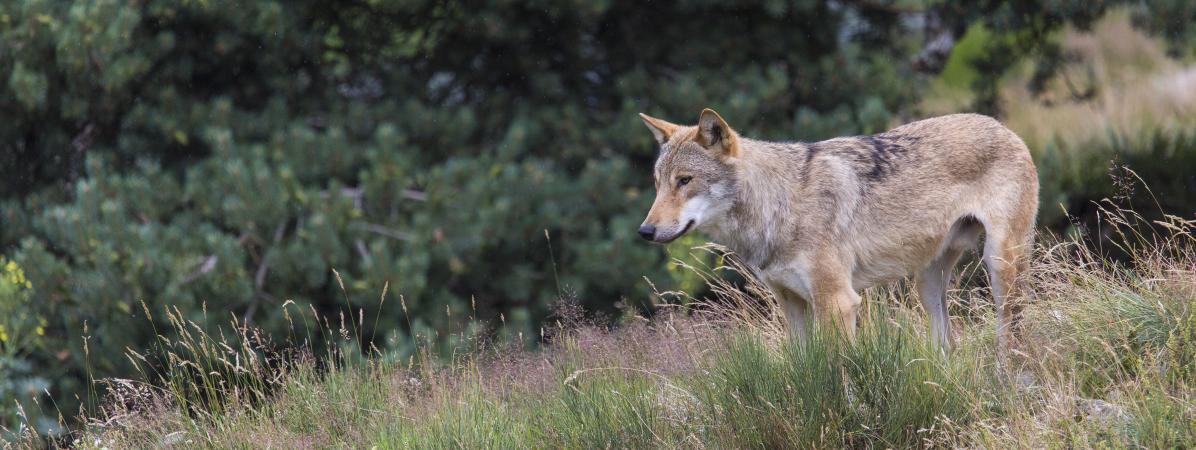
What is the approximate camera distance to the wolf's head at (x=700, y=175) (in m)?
6.08

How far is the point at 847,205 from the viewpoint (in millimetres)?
6293

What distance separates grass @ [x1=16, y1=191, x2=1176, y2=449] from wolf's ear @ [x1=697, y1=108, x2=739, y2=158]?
0.93 m

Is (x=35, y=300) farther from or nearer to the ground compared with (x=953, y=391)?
nearer to the ground

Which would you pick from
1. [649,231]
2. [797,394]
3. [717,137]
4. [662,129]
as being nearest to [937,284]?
[717,137]

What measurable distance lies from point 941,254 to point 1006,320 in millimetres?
651

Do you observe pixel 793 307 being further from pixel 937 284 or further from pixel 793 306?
pixel 937 284

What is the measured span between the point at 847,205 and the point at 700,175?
30.2 inches

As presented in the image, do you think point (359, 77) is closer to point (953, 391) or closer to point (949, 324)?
point (949, 324)

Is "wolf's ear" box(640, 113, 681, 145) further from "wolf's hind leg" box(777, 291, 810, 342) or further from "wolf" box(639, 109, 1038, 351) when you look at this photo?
"wolf's hind leg" box(777, 291, 810, 342)

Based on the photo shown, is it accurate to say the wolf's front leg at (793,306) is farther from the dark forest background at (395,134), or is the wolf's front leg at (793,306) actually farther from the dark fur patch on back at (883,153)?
the dark forest background at (395,134)

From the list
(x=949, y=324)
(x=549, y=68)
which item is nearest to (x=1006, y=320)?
(x=949, y=324)

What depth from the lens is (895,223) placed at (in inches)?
251

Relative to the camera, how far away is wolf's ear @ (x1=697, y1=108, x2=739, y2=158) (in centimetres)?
615

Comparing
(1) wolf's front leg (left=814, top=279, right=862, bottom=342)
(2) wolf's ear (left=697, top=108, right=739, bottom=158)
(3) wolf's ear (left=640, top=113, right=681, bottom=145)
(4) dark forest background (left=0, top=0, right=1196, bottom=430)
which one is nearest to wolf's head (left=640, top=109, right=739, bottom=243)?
(2) wolf's ear (left=697, top=108, right=739, bottom=158)
